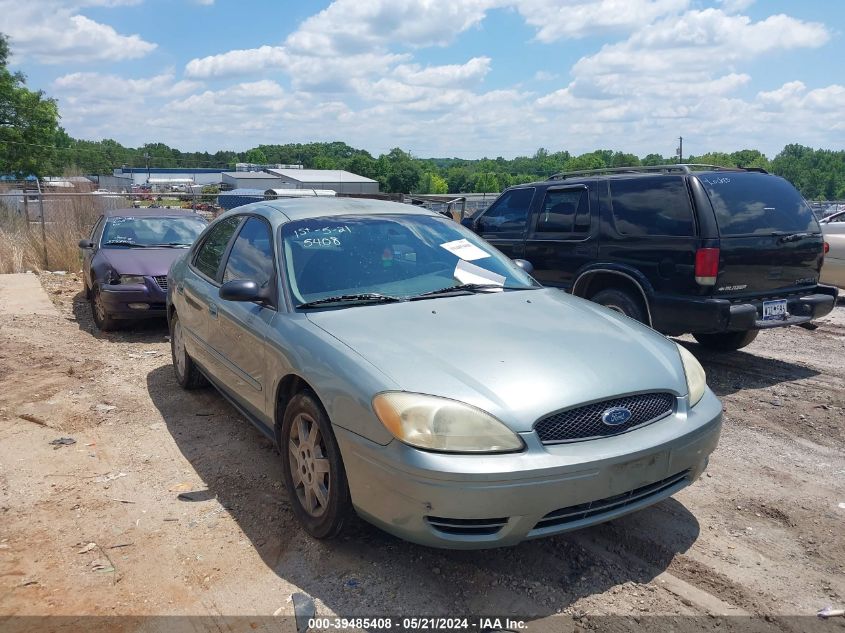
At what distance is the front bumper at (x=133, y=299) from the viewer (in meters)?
8.30

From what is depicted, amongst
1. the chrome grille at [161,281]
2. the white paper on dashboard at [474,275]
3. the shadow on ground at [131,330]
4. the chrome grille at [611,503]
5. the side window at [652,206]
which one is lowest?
the shadow on ground at [131,330]

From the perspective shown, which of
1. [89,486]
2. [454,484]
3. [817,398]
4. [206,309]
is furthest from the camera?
[817,398]

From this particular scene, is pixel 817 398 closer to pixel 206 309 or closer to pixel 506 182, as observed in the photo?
pixel 206 309

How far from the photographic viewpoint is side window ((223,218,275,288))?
4223mm

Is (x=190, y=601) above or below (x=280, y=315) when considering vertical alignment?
below

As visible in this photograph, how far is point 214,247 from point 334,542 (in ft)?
9.11

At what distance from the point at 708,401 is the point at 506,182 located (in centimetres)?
11136

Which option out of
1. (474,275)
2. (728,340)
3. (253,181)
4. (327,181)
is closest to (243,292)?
(474,275)

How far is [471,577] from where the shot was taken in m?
3.16

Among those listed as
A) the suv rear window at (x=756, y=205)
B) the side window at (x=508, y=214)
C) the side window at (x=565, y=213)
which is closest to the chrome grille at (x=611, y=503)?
the suv rear window at (x=756, y=205)

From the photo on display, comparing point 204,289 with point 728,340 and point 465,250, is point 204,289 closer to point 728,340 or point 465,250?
point 465,250

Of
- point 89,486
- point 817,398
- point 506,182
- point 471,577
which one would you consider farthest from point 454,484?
point 506,182

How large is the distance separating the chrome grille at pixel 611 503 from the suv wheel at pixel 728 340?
4299 mm

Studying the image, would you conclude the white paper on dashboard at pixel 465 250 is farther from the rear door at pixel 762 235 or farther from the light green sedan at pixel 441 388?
the rear door at pixel 762 235
